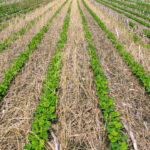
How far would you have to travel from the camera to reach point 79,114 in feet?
8.59

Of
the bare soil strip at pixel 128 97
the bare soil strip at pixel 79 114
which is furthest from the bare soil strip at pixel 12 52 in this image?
the bare soil strip at pixel 128 97

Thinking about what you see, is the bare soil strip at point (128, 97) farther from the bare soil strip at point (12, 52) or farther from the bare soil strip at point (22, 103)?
the bare soil strip at point (12, 52)

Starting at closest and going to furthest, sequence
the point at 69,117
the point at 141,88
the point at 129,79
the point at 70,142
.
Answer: the point at 70,142, the point at 69,117, the point at 141,88, the point at 129,79

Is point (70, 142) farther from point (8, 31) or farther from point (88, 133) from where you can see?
point (8, 31)

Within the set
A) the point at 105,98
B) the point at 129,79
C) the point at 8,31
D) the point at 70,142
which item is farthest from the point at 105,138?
the point at 8,31

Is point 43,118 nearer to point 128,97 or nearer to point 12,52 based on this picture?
point 128,97

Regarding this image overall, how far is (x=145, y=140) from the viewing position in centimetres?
219

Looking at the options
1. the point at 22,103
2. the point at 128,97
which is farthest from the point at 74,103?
the point at 128,97

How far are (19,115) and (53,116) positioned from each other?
857 mm

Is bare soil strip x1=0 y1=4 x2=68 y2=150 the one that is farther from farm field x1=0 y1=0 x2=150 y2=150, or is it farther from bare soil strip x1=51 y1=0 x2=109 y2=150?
bare soil strip x1=51 y1=0 x2=109 y2=150

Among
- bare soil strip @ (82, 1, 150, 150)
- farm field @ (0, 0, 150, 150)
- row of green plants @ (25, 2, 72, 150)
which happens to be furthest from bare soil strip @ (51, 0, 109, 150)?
bare soil strip @ (82, 1, 150, 150)

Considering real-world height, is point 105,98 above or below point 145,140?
above

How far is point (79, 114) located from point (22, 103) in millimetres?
1413

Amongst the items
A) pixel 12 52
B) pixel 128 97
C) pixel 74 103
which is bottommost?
pixel 128 97
